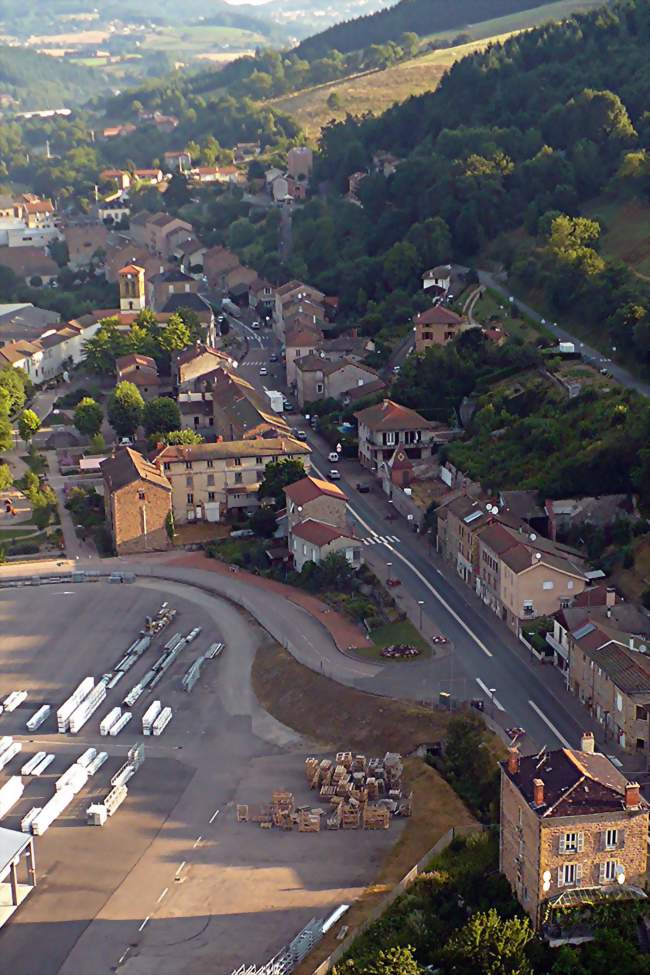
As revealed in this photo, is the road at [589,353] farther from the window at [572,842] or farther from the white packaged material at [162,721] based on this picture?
the window at [572,842]

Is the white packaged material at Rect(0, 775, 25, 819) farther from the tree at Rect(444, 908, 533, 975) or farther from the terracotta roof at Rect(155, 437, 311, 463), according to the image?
the terracotta roof at Rect(155, 437, 311, 463)

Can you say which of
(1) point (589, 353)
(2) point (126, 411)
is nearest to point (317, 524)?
(1) point (589, 353)

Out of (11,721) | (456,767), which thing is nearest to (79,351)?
(11,721)

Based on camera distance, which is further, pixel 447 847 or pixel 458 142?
pixel 458 142

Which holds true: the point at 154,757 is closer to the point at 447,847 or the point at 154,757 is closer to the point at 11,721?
the point at 11,721

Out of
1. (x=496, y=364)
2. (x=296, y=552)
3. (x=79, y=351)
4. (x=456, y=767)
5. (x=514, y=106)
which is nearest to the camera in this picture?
(x=456, y=767)

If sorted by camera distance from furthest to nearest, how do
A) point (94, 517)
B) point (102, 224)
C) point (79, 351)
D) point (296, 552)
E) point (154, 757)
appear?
point (102, 224), point (79, 351), point (94, 517), point (296, 552), point (154, 757)

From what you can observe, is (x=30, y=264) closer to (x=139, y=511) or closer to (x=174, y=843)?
(x=139, y=511)

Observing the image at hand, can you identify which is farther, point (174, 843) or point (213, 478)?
point (213, 478)
